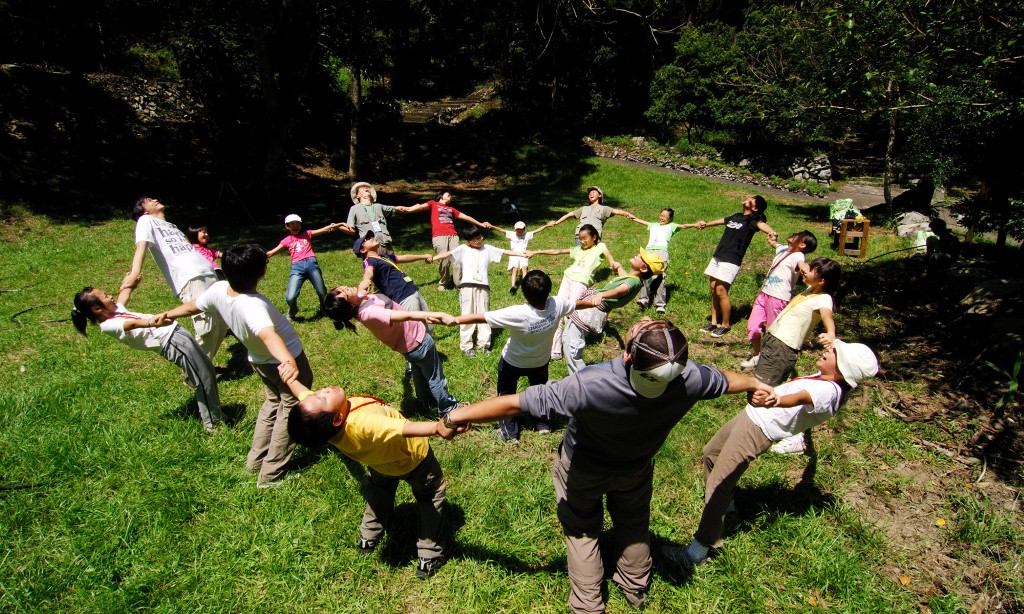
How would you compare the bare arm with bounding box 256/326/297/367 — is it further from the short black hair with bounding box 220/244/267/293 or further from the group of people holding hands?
the short black hair with bounding box 220/244/267/293

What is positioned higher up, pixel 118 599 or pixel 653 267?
pixel 653 267

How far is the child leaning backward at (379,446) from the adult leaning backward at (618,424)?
1.79 feet

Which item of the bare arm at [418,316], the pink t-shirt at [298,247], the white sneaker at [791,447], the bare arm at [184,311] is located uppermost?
the bare arm at [418,316]

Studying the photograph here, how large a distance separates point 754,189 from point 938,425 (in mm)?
18539

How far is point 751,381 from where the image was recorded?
2.91m

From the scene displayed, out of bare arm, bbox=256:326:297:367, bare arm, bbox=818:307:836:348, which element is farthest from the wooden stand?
bare arm, bbox=256:326:297:367

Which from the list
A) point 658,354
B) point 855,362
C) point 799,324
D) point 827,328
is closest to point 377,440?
point 658,354

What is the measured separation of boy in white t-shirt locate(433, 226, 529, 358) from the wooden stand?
9321mm

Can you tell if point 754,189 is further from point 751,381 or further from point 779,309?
point 751,381

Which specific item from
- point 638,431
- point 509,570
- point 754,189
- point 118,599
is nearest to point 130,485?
point 118,599

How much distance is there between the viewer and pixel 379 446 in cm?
303

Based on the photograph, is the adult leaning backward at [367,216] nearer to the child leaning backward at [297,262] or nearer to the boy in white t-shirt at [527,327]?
the child leaning backward at [297,262]

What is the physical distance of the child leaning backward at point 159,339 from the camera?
14.3 feet

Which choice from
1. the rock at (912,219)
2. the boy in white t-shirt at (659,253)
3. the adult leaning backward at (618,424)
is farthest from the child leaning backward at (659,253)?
the rock at (912,219)
